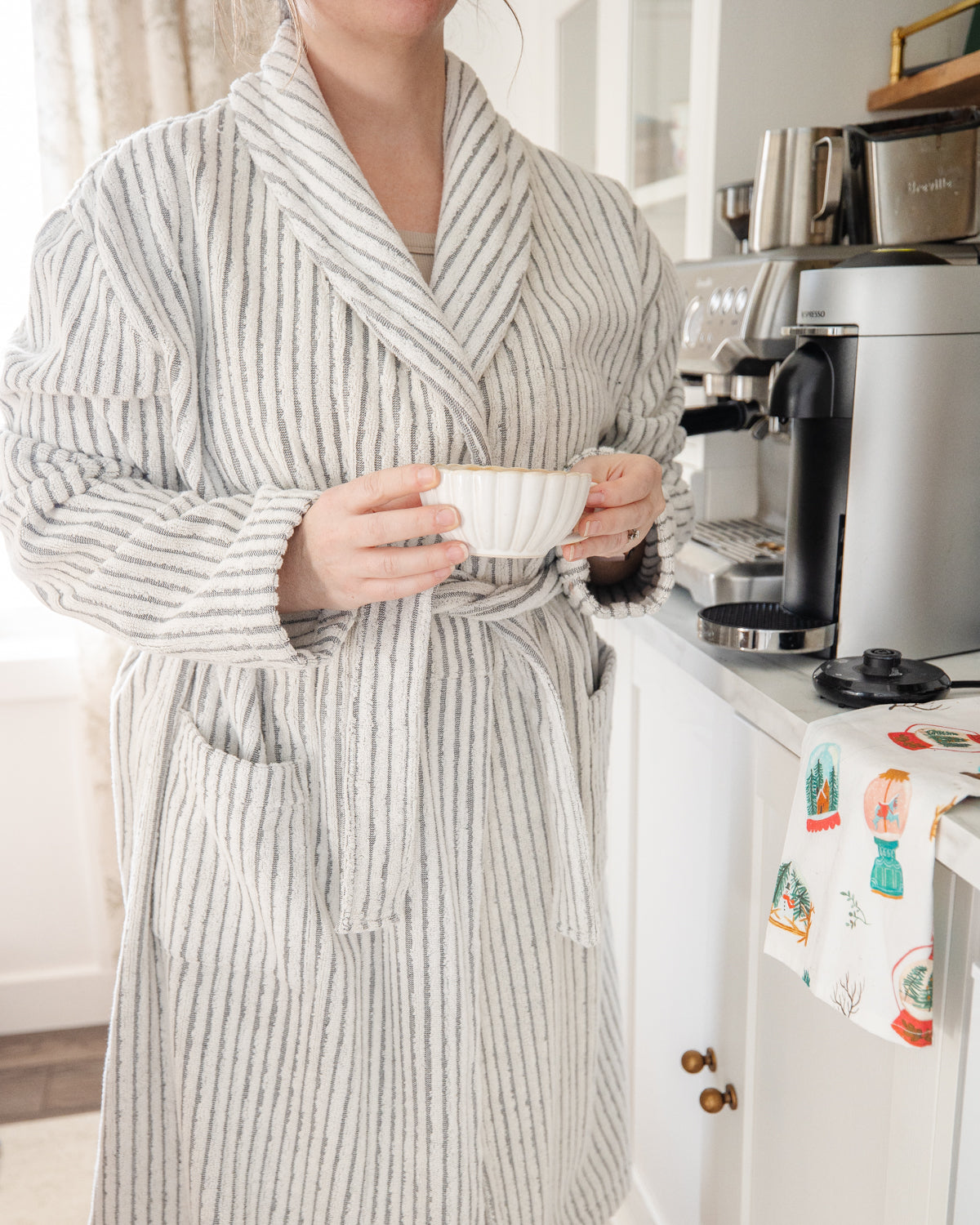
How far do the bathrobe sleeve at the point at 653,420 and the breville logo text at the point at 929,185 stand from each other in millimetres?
329

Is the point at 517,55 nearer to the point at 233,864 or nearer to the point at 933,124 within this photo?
the point at 933,124

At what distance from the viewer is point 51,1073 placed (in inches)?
76.6

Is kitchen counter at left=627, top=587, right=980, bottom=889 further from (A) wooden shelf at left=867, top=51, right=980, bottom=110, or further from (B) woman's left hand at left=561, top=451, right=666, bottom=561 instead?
(A) wooden shelf at left=867, top=51, right=980, bottom=110

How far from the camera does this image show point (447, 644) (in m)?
0.84

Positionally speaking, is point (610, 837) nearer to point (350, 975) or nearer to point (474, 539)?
point (350, 975)

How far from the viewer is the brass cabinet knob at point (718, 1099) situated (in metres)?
1.06

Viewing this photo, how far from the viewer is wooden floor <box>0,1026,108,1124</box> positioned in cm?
185

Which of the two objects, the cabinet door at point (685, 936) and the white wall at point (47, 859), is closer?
the cabinet door at point (685, 936)

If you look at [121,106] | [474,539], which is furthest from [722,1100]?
[121,106]

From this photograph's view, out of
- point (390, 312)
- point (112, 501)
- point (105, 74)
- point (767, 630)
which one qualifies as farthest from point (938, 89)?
point (105, 74)

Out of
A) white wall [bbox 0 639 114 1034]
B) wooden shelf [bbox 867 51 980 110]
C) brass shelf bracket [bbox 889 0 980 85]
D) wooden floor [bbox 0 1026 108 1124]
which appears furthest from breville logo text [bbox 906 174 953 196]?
wooden floor [bbox 0 1026 108 1124]

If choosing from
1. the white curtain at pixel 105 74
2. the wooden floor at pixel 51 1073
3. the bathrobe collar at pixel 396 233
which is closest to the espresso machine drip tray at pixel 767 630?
the bathrobe collar at pixel 396 233

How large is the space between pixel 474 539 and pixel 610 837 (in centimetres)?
90

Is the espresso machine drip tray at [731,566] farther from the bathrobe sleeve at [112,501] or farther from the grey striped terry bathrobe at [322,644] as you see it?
the bathrobe sleeve at [112,501]
